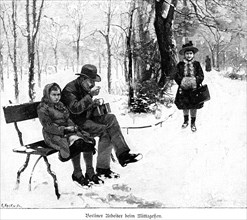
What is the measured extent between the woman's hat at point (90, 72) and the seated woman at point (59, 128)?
0.30 metres

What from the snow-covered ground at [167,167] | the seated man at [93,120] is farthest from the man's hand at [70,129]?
the snow-covered ground at [167,167]

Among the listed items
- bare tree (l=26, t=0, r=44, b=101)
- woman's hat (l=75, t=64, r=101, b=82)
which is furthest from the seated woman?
bare tree (l=26, t=0, r=44, b=101)

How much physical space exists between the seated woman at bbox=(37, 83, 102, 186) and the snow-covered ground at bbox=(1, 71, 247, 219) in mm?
206

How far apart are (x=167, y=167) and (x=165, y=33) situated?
55.5 inches

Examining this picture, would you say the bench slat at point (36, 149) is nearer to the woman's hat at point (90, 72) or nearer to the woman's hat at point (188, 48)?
the woman's hat at point (90, 72)

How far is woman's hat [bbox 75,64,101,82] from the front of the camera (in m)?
3.72

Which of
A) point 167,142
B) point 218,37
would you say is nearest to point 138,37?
point 218,37

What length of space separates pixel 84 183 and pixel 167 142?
3.15ft

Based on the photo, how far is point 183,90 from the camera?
3.98 meters

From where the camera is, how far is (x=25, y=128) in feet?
12.3

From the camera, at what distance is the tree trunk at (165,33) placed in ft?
13.1

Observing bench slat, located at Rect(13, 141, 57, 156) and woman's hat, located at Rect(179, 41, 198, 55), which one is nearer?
bench slat, located at Rect(13, 141, 57, 156)
